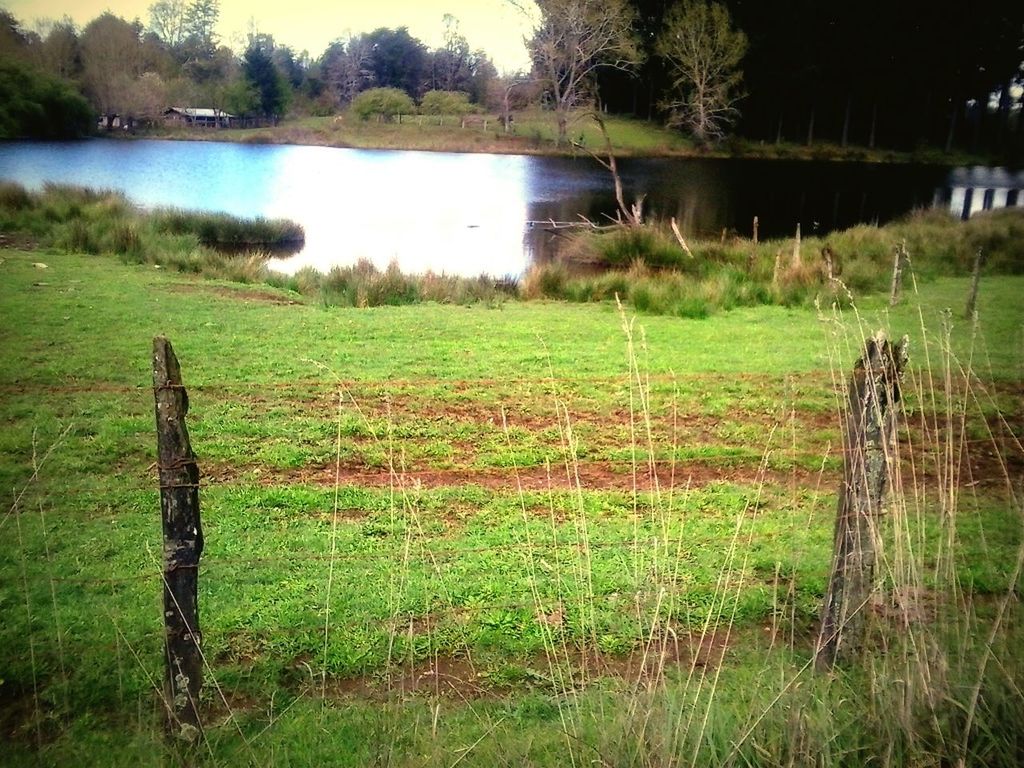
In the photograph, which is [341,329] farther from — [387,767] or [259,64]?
[387,767]

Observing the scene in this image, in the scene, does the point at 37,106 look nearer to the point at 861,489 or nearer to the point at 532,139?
the point at 861,489

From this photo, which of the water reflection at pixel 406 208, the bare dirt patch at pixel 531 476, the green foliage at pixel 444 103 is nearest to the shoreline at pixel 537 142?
the green foliage at pixel 444 103

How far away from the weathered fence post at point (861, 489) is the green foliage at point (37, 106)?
5656mm

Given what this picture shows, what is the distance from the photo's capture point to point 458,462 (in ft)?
15.9

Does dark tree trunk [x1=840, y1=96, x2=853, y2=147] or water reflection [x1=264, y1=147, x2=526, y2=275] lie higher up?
dark tree trunk [x1=840, y1=96, x2=853, y2=147]

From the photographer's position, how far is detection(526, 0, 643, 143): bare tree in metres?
15.3

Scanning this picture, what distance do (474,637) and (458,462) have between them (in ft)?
6.05

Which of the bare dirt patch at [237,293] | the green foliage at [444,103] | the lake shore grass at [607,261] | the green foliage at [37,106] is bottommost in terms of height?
the bare dirt patch at [237,293]

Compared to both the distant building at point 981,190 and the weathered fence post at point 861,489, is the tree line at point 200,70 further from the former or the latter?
the distant building at point 981,190

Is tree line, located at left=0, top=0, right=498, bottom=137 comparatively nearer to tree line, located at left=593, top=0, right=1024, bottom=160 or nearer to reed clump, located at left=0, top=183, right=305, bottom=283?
reed clump, located at left=0, top=183, right=305, bottom=283

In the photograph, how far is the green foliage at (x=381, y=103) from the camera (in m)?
12.8

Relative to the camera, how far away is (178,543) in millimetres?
2199

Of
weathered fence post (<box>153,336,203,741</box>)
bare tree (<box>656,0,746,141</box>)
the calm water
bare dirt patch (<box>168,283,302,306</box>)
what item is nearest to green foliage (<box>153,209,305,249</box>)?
the calm water

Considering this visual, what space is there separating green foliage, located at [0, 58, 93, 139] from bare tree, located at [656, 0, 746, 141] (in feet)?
36.7
